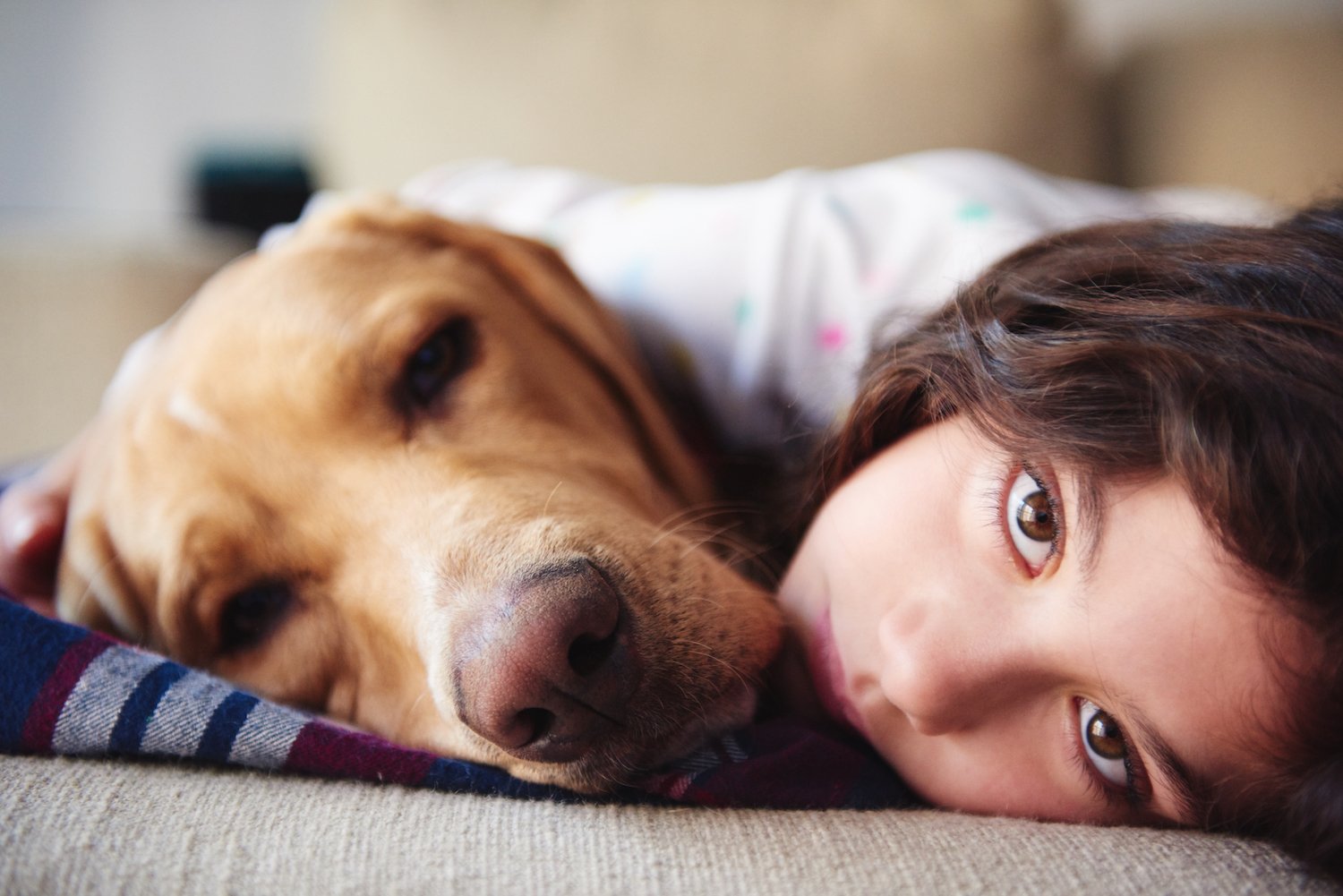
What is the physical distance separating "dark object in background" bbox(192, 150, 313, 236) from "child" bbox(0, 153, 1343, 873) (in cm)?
310

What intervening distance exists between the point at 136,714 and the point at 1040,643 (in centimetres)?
96

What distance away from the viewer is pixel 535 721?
0.97 meters

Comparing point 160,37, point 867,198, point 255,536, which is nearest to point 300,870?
point 255,536

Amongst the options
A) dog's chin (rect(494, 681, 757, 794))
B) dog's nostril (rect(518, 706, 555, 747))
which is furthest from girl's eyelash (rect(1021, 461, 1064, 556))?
dog's nostril (rect(518, 706, 555, 747))

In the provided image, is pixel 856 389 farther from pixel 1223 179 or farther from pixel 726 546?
pixel 1223 179

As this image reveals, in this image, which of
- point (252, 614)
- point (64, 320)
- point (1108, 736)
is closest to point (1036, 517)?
point (1108, 736)

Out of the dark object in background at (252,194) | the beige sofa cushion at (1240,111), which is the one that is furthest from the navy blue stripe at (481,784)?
the dark object in background at (252,194)

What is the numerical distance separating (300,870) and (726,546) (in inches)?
32.9

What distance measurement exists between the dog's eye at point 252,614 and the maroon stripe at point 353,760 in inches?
16.5

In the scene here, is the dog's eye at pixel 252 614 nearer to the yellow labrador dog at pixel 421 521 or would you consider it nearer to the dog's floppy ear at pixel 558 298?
the yellow labrador dog at pixel 421 521

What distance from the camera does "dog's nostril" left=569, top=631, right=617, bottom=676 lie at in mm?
975

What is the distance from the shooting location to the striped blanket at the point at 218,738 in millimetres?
981

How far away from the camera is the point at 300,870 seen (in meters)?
0.81

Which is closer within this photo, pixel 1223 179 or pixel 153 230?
pixel 1223 179
